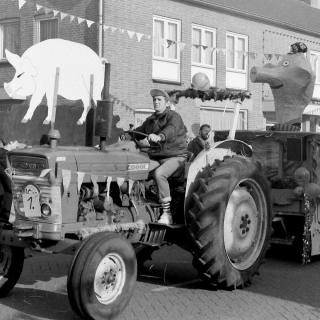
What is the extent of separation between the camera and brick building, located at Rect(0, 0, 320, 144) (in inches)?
674

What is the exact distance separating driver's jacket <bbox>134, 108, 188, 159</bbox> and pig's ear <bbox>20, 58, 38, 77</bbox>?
10.3 ft

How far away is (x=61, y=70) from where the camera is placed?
9.07 m

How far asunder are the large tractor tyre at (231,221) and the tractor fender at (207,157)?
11cm

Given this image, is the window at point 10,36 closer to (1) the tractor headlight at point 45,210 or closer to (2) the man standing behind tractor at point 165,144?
(2) the man standing behind tractor at point 165,144

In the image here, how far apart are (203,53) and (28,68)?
37.5 ft

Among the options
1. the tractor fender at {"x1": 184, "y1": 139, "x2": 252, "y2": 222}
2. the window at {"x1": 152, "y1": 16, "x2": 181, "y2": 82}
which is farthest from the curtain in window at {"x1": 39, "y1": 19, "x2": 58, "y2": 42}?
the tractor fender at {"x1": 184, "y1": 139, "x2": 252, "y2": 222}

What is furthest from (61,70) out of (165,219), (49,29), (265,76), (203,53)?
(203,53)

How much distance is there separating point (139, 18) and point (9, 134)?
6.57 metres

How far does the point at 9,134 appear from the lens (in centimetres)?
1295

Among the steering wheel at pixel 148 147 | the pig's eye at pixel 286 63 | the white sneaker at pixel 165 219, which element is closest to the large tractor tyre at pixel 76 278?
the white sneaker at pixel 165 219

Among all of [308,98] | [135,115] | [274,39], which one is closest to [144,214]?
[308,98]

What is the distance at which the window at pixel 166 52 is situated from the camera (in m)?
18.7

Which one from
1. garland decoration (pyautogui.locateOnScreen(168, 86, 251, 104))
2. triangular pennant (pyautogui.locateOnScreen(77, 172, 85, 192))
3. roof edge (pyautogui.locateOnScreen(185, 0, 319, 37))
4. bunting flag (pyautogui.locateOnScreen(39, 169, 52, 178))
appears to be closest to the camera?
bunting flag (pyautogui.locateOnScreen(39, 169, 52, 178))

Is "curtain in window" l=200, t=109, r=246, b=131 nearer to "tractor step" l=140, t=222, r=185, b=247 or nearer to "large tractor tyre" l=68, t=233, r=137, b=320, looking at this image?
"tractor step" l=140, t=222, r=185, b=247
